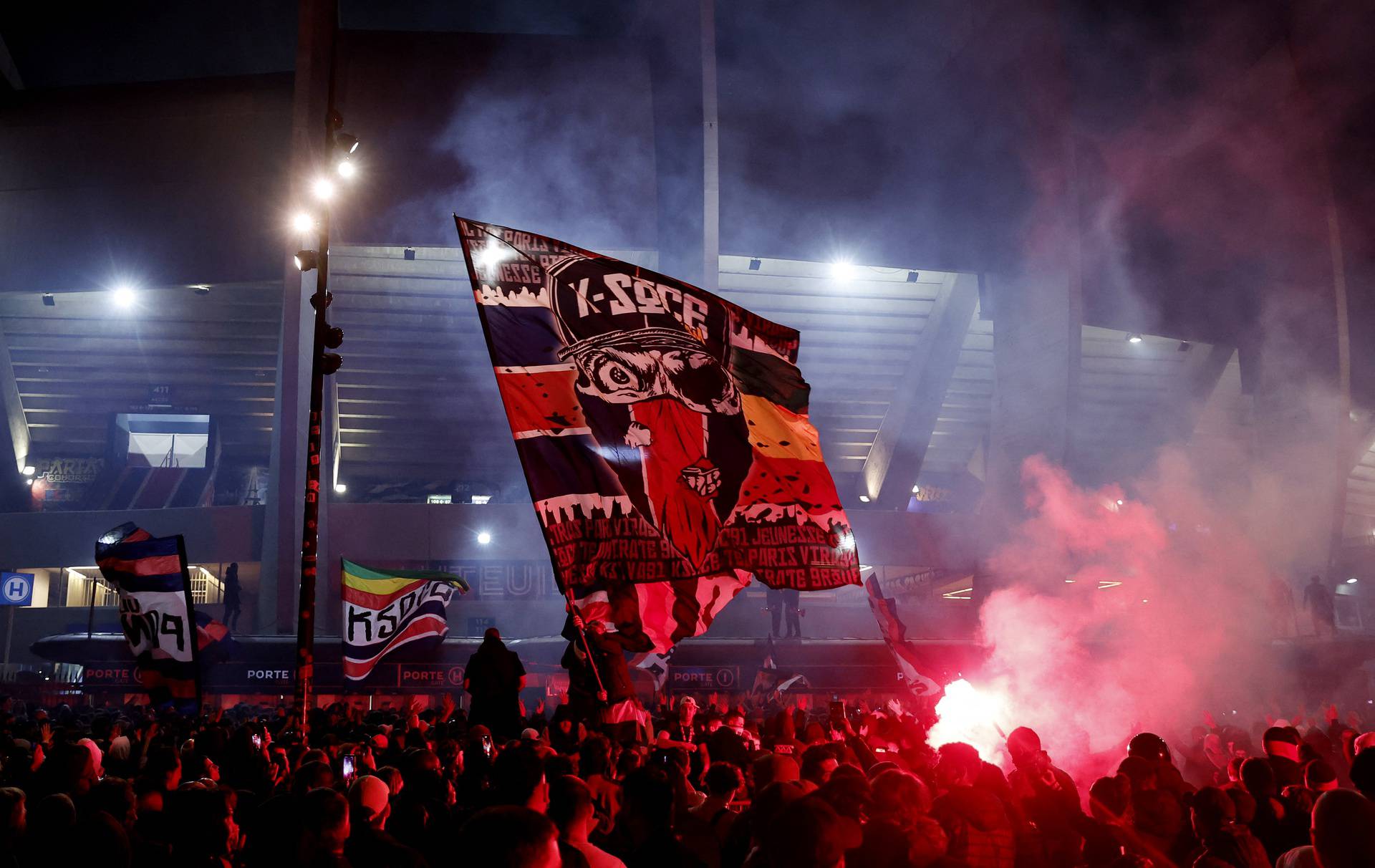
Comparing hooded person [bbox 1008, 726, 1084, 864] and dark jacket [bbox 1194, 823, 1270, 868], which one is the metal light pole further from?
dark jacket [bbox 1194, 823, 1270, 868]

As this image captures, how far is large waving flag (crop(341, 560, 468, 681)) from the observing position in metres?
11.0

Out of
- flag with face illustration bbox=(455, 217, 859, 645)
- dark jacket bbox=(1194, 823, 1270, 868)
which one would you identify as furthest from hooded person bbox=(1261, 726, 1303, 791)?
flag with face illustration bbox=(455, 217, 859, 645)

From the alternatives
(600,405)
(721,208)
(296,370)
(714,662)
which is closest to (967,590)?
(714,662)

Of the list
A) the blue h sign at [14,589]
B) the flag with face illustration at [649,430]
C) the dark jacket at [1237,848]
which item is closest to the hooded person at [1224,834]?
the dark jacket at [1237,848]

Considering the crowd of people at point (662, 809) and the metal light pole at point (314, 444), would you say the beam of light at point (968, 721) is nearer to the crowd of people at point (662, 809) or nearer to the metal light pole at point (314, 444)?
the crowd of people at point (662, 809)

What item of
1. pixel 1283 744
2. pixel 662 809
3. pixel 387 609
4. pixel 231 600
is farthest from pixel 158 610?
pixel 231 600

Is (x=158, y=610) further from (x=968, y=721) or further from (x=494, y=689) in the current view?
(x=968, y=721)

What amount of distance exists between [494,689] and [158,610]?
3.23 m

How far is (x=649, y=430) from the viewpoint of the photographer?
6207 mm

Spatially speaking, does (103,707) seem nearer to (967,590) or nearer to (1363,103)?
(967,590)

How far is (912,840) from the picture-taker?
11.3ft

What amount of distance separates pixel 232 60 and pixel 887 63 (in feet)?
56.0

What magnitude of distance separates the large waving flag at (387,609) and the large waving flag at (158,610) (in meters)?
2.38

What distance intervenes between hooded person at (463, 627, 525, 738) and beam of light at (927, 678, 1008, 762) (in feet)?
17.3
